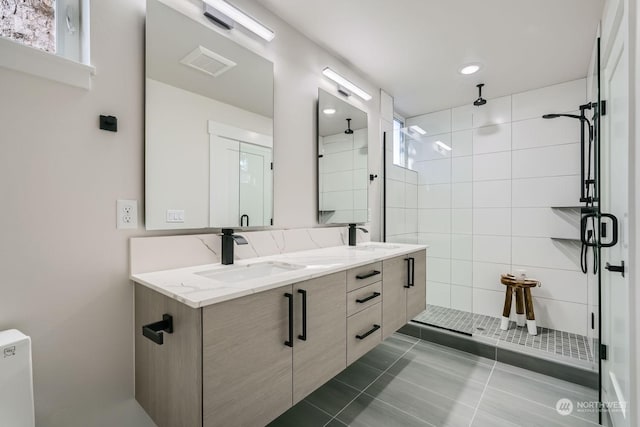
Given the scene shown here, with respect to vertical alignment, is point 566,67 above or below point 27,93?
above

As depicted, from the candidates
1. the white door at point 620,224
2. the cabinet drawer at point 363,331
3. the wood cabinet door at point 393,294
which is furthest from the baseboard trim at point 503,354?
the cabinet drawer at point 363,331

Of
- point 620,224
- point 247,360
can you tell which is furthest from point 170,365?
point 620,224

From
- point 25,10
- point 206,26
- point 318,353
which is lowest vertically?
point 318,353

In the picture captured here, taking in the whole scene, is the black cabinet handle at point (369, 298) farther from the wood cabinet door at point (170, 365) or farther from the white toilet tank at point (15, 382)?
the white toilet tank at point (15, 382)

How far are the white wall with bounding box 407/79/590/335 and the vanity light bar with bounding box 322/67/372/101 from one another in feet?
3.01

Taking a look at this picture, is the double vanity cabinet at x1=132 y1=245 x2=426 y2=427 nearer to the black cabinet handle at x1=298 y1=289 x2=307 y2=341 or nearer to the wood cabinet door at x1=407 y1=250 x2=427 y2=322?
the black cabinet handle at x1=298 y1=289 x2=307 y2=341

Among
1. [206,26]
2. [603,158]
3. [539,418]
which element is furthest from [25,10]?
[539,418]

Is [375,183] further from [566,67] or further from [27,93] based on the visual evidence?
[27,93]

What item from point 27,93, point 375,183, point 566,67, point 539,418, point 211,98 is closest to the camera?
point 27,93

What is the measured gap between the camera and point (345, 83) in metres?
2.34

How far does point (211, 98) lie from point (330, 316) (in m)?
1.25

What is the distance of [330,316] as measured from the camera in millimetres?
1388

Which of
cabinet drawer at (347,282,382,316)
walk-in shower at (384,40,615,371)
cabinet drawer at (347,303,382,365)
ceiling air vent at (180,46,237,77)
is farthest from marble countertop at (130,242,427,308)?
walk-in shower at (384,40,615,371)

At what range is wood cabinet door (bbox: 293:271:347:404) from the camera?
1.22m
